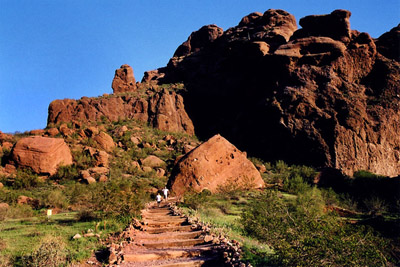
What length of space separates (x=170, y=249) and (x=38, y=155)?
2550 cm

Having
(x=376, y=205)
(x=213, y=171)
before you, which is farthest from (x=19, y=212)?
(x=376, y=205)

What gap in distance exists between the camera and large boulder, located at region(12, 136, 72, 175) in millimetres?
25859

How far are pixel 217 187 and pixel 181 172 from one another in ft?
10.9

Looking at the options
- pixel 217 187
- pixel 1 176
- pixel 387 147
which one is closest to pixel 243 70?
pixel 387 147

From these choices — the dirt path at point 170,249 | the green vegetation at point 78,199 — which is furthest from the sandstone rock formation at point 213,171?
the dirt path at point 170,249

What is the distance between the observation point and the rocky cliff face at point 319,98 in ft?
123

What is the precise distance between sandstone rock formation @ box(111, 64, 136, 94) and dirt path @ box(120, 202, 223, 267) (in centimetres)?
5965

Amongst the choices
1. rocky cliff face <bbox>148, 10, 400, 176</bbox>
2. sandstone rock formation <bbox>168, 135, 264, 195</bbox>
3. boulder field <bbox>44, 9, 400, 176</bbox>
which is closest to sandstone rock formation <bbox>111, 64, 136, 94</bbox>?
boulder field <bbox>44, 9, 400, 176</bbox>

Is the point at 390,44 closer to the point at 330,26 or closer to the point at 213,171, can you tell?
the point at 330,26

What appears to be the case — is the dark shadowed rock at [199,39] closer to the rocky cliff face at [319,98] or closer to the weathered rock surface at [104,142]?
the rocky cliff face at [319,98]

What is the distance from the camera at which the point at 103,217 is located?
33.5 ft

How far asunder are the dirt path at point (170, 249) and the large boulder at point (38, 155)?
2237 centimetres

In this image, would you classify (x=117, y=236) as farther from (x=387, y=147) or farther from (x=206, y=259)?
(x=387, y=147)

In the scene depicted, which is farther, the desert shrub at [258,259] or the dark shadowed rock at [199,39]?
the dark shadowed rock at [199,39]
